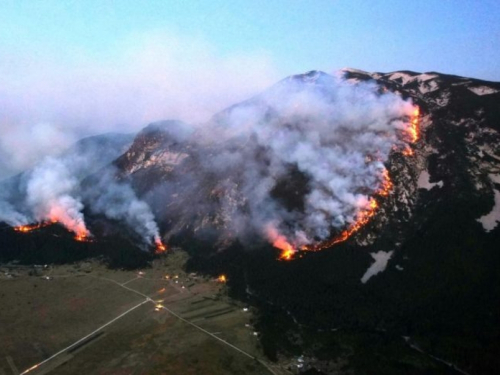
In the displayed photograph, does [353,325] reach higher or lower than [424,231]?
lower

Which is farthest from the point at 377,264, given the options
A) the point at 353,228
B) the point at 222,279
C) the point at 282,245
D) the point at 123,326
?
the point at 123,326

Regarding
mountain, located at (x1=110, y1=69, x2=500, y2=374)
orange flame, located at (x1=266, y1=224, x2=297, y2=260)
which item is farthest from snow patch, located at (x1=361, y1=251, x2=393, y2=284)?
orange flame, located at (x1=266, y1=224, x2=297, y2=260)

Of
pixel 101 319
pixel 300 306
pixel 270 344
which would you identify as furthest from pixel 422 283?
pixel 101 319

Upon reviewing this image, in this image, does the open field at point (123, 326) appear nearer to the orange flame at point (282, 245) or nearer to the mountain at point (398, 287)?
the mountain at point (398, 287)

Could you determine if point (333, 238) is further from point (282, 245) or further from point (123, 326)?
point (123, 326)

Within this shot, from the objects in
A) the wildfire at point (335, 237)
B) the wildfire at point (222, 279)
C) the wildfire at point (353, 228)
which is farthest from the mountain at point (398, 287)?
the wildfire at point (335, 237)

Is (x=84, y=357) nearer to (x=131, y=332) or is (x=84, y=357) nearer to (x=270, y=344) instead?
(x=131, y=332)
